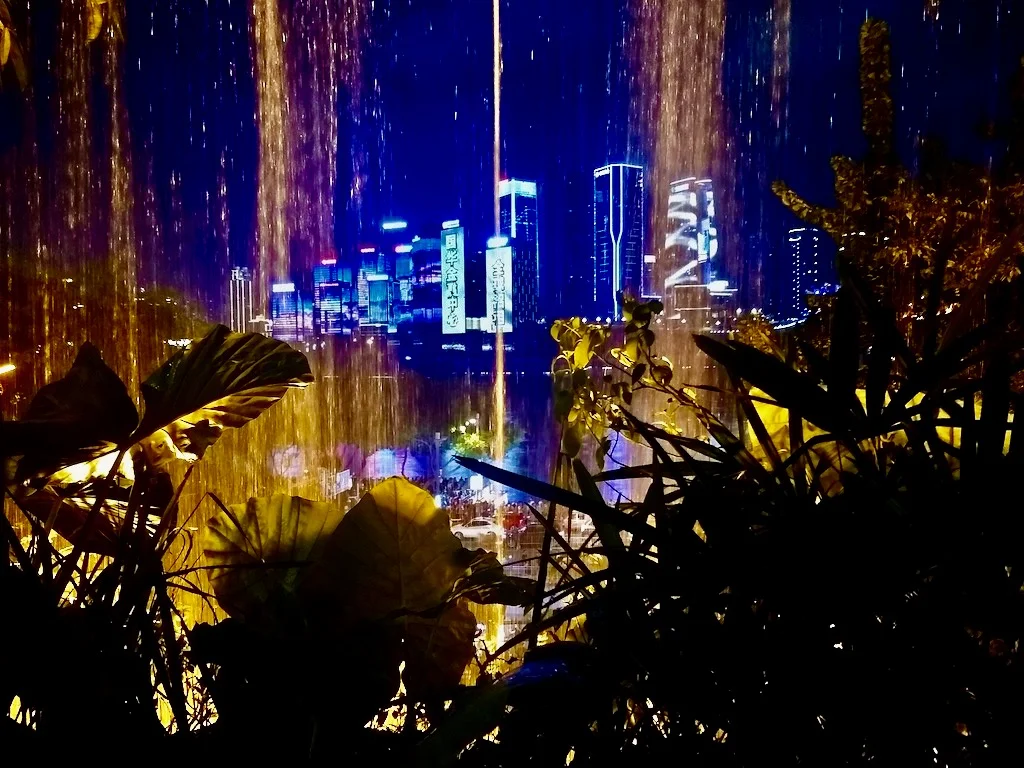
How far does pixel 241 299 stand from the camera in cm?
937

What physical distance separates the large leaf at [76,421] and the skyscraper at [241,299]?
26.6 feet

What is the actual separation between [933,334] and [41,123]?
552cm

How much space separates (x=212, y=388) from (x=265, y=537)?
0.24 m

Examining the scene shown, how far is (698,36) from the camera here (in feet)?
23.1

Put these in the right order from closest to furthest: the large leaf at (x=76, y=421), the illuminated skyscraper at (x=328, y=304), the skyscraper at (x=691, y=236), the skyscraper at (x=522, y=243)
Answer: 1. the large leaf at (x=76, y=421)
2. the skyscraper at (x=691, y=236)
3. the skyscraper at (x=522, y=243)
4. the illuminated skyscraper at (x=328, y=304)

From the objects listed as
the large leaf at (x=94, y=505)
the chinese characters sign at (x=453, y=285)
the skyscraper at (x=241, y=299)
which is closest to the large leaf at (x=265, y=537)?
the large leaf at (x=94, y=505)

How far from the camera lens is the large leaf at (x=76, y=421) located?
2.30 feet

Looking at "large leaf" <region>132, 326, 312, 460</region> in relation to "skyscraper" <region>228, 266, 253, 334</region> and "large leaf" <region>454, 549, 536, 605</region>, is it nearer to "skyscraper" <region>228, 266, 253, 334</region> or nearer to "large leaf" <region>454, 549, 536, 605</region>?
"large leaf" <region>454, 549, 536, 605</region>

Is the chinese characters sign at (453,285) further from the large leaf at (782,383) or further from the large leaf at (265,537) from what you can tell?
the large leaf at (782,383)

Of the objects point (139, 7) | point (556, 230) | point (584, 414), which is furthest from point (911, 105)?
point (556, 230)

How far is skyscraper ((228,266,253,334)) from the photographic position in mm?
8727

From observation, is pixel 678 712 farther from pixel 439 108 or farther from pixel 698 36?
pixel 439 108

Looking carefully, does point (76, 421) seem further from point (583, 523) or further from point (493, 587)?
point (583, 523)

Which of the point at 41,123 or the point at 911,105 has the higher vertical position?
the point at 41,123
